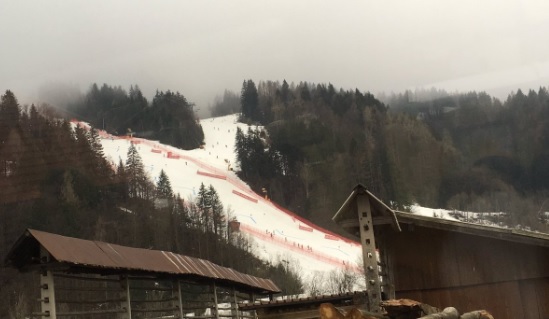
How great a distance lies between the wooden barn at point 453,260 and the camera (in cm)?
1310

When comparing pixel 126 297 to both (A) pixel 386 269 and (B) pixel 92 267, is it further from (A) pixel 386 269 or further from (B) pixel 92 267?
(A) pixel 386 269

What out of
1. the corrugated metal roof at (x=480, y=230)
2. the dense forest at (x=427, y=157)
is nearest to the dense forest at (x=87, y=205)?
the dense forest at (x=427, y=157)

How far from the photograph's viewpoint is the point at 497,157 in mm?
62656

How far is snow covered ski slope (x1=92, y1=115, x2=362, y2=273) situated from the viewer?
6122 cm

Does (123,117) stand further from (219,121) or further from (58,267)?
(58,267)

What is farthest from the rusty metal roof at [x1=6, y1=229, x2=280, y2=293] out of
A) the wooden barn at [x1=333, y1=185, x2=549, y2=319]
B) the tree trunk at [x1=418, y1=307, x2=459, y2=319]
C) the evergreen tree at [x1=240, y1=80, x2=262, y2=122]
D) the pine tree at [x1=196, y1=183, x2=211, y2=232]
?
the evergreen tree at [x1=240, y1=80, x2=262, y2=122]

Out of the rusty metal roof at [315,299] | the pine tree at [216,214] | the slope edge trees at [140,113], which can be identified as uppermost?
the slope edge trees at [140,113]

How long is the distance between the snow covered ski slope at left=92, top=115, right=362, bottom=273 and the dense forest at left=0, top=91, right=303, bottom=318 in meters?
4.30

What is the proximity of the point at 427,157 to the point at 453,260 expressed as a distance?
49217 mm

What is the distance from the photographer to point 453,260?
1382cm

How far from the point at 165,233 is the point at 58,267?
1717 inches

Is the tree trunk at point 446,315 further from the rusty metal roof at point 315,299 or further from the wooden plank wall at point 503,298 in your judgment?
the wooden plank wall at point 503,298

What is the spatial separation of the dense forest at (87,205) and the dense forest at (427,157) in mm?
8954

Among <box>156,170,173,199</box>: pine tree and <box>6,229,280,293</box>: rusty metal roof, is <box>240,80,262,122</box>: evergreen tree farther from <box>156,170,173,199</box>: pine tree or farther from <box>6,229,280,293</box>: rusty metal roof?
<box>6,229,280,293</box>: rusty metal roof
